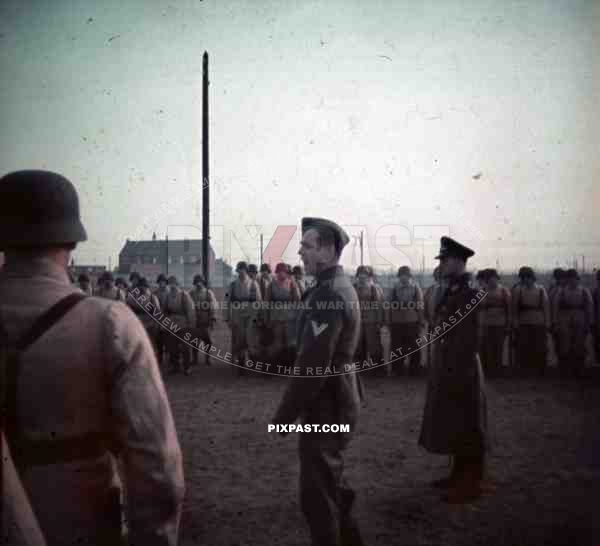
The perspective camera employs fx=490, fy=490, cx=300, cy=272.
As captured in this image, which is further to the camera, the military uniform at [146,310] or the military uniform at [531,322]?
the military uniform at [146,310]

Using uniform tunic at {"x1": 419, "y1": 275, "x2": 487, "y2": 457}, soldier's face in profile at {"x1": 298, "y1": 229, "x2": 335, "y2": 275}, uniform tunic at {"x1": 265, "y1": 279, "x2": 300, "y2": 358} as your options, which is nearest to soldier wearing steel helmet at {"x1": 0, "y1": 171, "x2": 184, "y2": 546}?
soldier's face in profile at {"x1": 298, "y1": 229, "x2": 335, "y2": 275}

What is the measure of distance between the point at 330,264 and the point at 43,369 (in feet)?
5.34

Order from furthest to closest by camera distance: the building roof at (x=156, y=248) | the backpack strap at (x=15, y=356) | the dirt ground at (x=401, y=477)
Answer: the building roof at (x=156, y=248), the dirt ground at (x=401, y=477), the backpack strap at (x=15, y=356)

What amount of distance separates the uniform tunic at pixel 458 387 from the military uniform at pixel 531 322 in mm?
5649

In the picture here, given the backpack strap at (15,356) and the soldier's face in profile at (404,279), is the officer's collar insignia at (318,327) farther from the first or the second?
the soldier's face in profile at (404,279)

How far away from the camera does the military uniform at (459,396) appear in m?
3.64

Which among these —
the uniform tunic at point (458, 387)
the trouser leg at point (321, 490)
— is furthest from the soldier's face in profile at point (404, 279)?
the trouser leg at point (321, 490)

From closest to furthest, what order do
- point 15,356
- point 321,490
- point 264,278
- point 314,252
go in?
point 15,356 → point 321,490 → point 314,252 → point 264,278

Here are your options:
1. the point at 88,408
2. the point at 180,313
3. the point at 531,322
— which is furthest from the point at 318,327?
the point at 531,322

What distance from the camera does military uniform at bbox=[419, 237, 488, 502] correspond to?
364 cm

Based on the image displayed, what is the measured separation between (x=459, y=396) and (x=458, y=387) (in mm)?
66

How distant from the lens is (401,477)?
4.10 m

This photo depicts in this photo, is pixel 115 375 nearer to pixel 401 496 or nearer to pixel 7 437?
pixel 7 437

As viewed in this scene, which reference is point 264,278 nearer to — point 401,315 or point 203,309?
point 203,309
